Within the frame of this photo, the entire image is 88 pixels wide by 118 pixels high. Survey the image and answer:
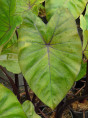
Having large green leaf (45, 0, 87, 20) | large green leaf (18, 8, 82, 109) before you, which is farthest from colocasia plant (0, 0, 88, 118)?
large green leaf (45, 0, 87, 20)

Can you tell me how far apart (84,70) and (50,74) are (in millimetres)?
419

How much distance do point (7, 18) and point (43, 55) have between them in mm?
214

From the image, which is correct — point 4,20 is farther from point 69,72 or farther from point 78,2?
point 78,2

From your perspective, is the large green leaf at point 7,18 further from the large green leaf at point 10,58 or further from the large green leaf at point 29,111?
the large green leaf at point 29,111

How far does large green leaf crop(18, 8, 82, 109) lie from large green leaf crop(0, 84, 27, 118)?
72mm

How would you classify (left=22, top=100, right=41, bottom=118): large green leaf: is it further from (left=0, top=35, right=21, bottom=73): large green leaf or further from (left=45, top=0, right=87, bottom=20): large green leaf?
(left=45, top=0, right=87, bottom=20): large green leaf

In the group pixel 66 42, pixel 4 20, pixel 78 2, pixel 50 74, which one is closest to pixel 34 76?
pixel 50 74

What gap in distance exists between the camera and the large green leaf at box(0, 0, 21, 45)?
1.94 ft

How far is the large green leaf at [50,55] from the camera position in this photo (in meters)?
0.53

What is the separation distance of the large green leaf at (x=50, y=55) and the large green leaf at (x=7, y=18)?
49 millimetres

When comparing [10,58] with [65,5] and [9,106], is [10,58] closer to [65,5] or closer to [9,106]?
[9,106]

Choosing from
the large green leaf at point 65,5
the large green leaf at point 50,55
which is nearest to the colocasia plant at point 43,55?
the large green leaf at point 50,55

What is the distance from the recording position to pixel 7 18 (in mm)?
668

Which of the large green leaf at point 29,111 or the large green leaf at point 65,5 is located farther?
the large green leaf at point 65,5
